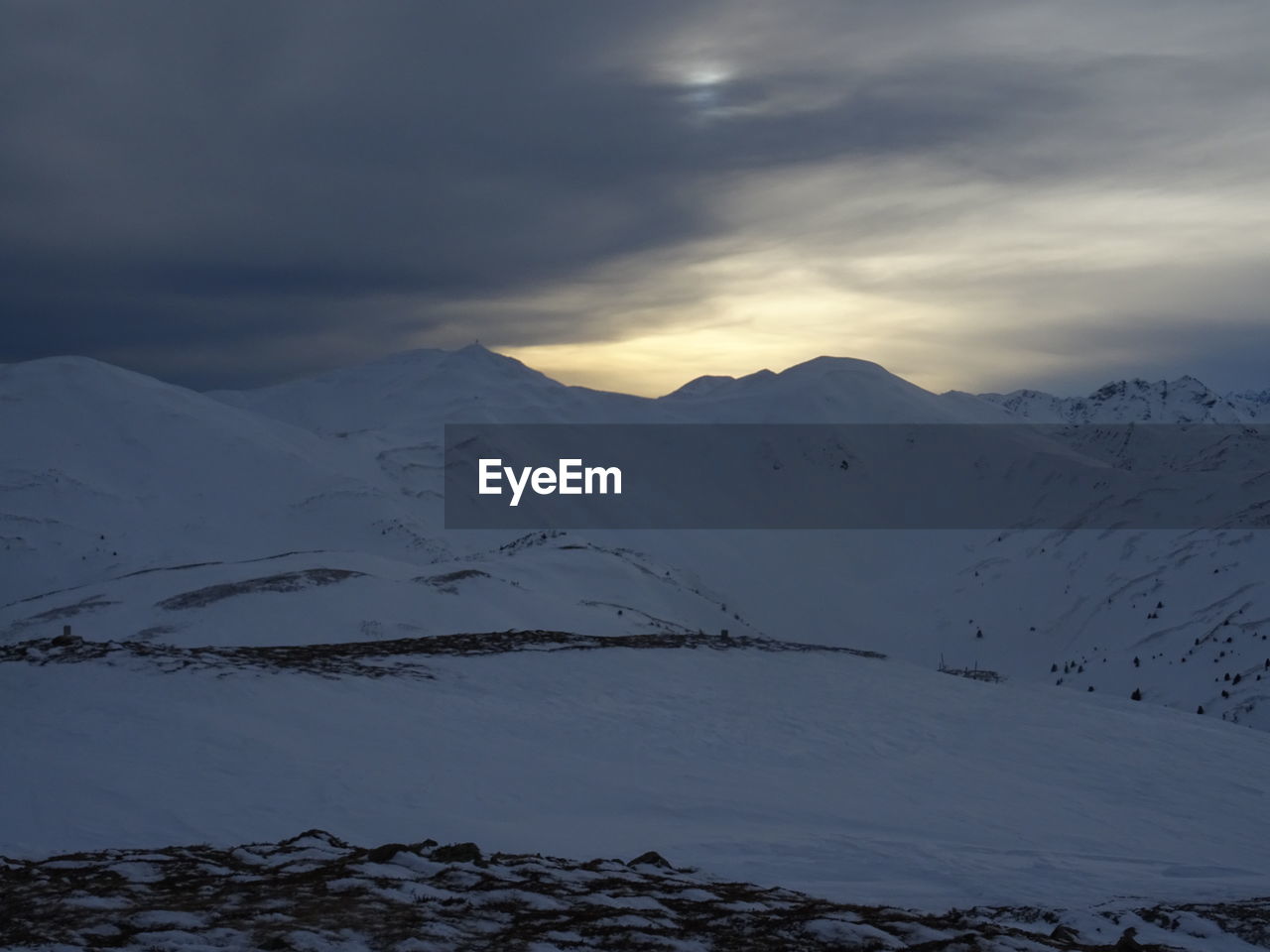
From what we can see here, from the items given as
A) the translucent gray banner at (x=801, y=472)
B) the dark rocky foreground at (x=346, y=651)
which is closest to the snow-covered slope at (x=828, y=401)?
the translucent gray banner at (x=801, y=472)

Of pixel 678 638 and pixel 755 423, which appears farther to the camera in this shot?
pixel 755 423

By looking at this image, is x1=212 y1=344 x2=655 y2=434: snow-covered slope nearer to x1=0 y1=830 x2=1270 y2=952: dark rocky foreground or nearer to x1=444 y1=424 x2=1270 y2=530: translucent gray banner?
x1=444 y1=424 x2=1270 y2=530: translucent gray banner

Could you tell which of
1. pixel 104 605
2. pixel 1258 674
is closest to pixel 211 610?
pixel 104 605

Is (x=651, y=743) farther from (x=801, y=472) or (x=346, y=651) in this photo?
(x=801, y=472)

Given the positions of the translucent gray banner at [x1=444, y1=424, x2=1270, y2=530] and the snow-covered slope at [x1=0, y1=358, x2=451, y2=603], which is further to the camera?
the translucent gray banner at [x1=444, y1=424, x2=1270, y2=530]

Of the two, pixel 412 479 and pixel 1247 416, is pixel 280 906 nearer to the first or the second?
pixel 412 479

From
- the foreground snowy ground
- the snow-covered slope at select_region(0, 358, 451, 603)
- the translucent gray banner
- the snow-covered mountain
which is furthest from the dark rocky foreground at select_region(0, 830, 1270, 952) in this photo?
the snow-covered mountain
